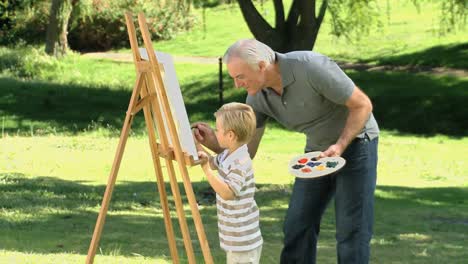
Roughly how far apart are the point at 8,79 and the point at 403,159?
463 inches

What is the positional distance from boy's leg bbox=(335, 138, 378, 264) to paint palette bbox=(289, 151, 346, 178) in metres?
0.27

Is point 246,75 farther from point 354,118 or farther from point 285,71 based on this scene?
point 354,118

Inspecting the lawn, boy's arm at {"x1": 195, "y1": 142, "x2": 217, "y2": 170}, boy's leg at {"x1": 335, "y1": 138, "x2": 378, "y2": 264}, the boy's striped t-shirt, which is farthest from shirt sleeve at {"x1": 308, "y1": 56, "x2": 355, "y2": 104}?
the lawn

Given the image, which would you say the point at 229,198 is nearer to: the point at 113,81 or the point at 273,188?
the point at 273,188

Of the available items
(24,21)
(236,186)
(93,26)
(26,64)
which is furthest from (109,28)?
(236,186)

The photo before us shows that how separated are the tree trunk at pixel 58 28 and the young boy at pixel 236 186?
23339mm

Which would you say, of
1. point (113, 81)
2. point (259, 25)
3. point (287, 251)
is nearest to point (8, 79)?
point (113, 81)

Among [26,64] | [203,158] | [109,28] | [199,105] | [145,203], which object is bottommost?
[109,28]

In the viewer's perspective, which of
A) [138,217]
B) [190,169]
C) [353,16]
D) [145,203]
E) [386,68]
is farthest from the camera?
[386,68]

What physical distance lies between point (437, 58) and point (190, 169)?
14079 mm

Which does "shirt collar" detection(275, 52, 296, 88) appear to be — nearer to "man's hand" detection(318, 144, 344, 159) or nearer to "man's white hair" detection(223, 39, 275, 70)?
"man's white hair" detection(223, 39, 275, 70)

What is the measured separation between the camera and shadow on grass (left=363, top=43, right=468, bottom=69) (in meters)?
26.7

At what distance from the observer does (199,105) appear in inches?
919

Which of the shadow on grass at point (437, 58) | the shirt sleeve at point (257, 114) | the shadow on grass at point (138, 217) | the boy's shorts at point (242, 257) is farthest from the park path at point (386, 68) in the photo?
the boy's shorts at point (242, 257)
